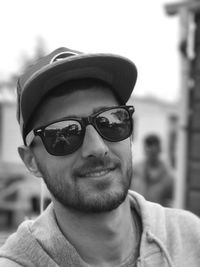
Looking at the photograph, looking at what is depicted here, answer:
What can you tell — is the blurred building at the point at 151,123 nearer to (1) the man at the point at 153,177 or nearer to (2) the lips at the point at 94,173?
(1) the man at the point at 153,177

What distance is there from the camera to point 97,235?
1.71 meters

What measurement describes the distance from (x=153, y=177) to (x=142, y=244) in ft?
11.7

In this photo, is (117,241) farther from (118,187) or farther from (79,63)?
(79,63)

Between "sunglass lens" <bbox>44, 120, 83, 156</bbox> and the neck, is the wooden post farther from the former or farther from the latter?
"sunglass lens" <bbox>44, 120, 83, 156</bbox>

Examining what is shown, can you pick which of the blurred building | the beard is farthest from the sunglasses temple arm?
the blurred building

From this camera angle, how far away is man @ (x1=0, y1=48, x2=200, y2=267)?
64.0 inches

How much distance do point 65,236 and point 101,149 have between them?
1.19 feet

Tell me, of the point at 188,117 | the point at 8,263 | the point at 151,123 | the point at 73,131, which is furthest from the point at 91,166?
the point at 151,123

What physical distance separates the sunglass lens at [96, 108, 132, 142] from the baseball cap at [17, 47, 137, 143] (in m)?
0.13

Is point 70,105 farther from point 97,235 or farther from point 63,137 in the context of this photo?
point 97,235

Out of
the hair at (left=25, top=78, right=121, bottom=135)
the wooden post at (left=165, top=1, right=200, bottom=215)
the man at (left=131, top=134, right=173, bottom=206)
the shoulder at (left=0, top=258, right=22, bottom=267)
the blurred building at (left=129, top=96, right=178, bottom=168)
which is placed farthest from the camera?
the blurred building at (left=129, top=96, right=178, bottom=168)

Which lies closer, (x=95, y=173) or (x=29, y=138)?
(x=95, y=173)

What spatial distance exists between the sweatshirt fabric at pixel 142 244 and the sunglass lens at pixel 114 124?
13.7 inches

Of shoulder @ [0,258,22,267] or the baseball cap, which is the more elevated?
the baseball cap
